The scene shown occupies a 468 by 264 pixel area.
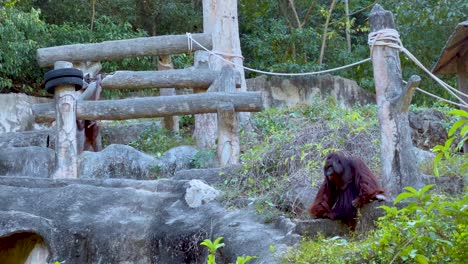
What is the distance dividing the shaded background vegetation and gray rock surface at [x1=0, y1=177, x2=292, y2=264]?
27.1 feet

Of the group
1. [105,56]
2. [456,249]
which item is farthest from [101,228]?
[456,249]

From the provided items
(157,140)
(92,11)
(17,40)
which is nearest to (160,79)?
(157,140)

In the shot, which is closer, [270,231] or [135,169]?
[270,231]

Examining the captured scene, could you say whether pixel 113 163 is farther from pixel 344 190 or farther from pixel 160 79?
pixel 344 190

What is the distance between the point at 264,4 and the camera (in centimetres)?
2141

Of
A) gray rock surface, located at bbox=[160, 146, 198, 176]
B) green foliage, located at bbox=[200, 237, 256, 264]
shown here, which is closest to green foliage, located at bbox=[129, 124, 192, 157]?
gray rock surface, located at bbox=[160, 146, 198, 176]

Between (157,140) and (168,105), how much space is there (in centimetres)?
328

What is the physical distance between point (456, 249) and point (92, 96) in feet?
30.6

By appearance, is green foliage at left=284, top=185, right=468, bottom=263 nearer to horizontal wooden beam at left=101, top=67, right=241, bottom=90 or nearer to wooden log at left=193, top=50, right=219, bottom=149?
horizontal wooden beam at left=101, top=67, right=241, bottom=90

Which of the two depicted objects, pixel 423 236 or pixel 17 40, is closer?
pixel 423 236

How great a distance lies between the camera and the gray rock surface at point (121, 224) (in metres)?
8.54

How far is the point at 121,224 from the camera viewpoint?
901 cm

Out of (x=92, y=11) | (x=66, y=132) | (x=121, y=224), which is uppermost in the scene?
(x=92, y=11)

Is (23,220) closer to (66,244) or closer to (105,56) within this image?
(66,244)
